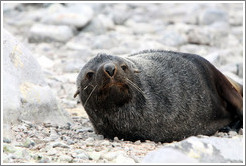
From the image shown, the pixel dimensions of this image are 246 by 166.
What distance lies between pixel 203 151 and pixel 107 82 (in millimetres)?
1346

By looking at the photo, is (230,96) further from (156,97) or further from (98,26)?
(98,26)

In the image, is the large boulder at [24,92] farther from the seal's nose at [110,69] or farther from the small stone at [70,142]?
the seal's nose at [110,69]

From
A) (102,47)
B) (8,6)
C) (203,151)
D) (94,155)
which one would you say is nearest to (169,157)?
(203,151)

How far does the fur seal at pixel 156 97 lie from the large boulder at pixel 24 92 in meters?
0.76

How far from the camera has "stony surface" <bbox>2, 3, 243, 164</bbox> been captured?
184 inches

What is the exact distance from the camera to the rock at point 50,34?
12656 millimetres

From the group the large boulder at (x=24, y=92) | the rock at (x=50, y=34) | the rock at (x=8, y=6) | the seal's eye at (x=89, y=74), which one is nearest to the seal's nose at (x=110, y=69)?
the seal's eye at (x=89, y=74)

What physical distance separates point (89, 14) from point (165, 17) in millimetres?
3123

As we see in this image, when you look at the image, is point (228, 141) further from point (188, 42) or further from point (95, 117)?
point (188, 42)

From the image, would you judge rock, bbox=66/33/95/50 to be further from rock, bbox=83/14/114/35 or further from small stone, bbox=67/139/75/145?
small stone, bbox=67/139/75/145

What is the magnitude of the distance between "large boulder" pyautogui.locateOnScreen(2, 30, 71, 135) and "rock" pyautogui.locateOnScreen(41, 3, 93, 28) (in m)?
6.70

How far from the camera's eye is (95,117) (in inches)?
227

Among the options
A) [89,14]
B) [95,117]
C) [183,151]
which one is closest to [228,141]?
[183,151]

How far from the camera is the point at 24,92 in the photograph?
6211mm
